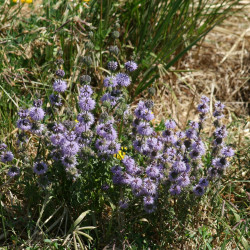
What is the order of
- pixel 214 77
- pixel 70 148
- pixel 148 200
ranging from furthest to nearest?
pixel 214 77
pixel 148 200
pixel 70 148

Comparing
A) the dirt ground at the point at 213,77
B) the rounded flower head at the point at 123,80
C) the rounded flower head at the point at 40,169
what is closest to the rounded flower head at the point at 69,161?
the rounded flower head at the point at 40,169

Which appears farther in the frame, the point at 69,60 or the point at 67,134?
the point at 69,60

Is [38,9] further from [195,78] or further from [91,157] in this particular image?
[91,157]

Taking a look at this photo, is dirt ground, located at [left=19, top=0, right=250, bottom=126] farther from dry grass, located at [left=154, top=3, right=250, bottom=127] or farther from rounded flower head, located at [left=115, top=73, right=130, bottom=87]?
rounded flower head, located at [left=115, top=73, right=130, bottom=87]

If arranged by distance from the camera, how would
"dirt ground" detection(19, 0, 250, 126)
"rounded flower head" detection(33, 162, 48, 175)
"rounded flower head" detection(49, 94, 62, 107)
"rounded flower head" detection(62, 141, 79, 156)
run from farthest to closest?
"dirt ground" detection(19, 0, 250, 126) → "rounded flower head" detection(49, 94, 62, 107) → "rounded flower head" detection(33, 162, 48, 175) → "rounded flower head" detection(62, 141, 79, 156)

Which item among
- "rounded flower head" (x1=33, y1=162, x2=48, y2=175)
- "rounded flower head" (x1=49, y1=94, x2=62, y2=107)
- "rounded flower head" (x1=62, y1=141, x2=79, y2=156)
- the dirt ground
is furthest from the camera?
the dirt ground

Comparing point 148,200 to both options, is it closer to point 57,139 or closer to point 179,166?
point 179,166

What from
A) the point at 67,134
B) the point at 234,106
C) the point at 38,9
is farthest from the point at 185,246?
the point at 38,9

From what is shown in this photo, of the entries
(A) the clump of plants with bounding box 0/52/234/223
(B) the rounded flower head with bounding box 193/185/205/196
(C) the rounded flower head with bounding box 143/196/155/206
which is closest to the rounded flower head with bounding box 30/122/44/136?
(A) the clump of plants with bounding box 0/52/234/223

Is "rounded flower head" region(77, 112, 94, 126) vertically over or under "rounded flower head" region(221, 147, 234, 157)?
over

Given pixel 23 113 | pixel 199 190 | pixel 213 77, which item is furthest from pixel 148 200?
pixel 213 77

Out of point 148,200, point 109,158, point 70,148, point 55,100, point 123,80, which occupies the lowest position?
point 148,200
